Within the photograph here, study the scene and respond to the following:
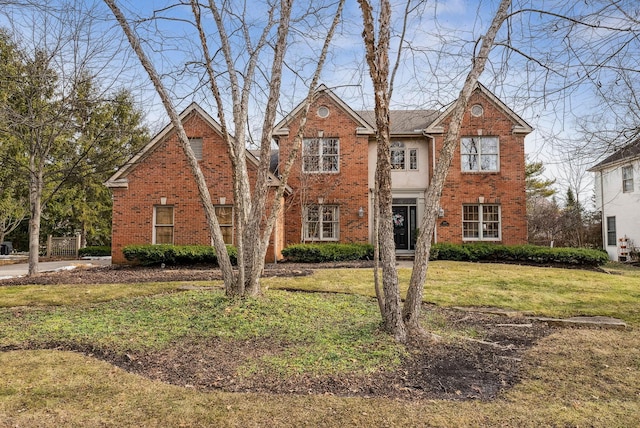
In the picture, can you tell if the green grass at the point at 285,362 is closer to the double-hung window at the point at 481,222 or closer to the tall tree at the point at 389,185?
the tall tree at the point at 389,185

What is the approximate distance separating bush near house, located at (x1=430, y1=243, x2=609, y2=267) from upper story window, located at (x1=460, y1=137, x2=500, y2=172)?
12.4ft

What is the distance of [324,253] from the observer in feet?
50.7

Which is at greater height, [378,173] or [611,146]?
[611,146]

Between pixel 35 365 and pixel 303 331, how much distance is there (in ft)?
9.65

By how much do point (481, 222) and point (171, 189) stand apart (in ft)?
41.5

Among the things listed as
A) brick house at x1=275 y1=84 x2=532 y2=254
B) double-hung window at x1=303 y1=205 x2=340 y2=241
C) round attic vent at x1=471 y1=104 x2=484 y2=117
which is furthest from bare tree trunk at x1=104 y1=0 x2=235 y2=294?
round attic vent at x1=471 y1=104 x2=484 y2=117

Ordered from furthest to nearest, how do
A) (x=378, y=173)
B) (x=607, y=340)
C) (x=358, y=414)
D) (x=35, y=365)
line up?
(x=607, y=340)
(x=378, y=173)
(x=35, y=365)
(x=358, y=414)

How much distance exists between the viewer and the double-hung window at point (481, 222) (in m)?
17.9

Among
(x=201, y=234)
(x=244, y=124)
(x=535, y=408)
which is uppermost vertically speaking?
(x=244, y=124)

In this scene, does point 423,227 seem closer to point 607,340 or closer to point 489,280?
point 607,340

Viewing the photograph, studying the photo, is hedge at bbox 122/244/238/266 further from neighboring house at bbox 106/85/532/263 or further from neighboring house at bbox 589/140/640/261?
neighboring house at bbox 589/140/640/261

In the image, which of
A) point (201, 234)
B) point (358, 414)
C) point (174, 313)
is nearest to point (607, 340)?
point (358, 414)

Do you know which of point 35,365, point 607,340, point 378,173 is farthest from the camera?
point 607,340

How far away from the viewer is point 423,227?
5.11 meters
